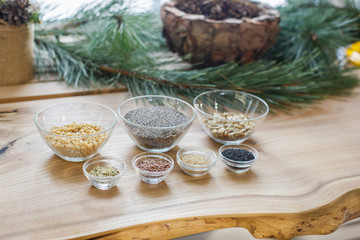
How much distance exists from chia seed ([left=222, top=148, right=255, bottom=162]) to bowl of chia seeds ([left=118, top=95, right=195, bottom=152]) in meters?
0.09

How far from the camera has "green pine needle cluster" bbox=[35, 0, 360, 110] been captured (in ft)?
3.25

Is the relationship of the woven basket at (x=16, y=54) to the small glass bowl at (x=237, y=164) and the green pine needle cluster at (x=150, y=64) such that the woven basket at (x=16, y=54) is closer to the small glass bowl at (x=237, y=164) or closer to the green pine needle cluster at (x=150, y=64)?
the green pine needle cluster at (x=150, y=64)

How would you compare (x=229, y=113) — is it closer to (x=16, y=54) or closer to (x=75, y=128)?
(x=75, y=128)

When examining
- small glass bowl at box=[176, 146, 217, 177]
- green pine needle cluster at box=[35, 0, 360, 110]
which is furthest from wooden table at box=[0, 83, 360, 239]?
green pine needle cluster at box=[35, 0, 360, 110]

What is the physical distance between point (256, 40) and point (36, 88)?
60 centimetres

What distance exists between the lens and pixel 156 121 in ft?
2.50

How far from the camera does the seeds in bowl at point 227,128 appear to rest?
2.62 feet

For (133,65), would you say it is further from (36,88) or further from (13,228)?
(13,228)

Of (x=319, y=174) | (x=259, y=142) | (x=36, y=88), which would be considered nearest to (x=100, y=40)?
(x=36, y=88)

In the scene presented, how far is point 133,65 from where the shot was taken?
1013 millimetres

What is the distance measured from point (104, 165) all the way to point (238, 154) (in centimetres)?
26

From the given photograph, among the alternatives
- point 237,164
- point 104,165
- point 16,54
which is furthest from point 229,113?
point 16,54

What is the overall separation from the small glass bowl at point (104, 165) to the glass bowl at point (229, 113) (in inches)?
8.6

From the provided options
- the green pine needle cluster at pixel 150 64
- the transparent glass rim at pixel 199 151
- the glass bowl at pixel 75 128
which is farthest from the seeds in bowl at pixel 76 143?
the green pine needle cluster at pixel 150 64
